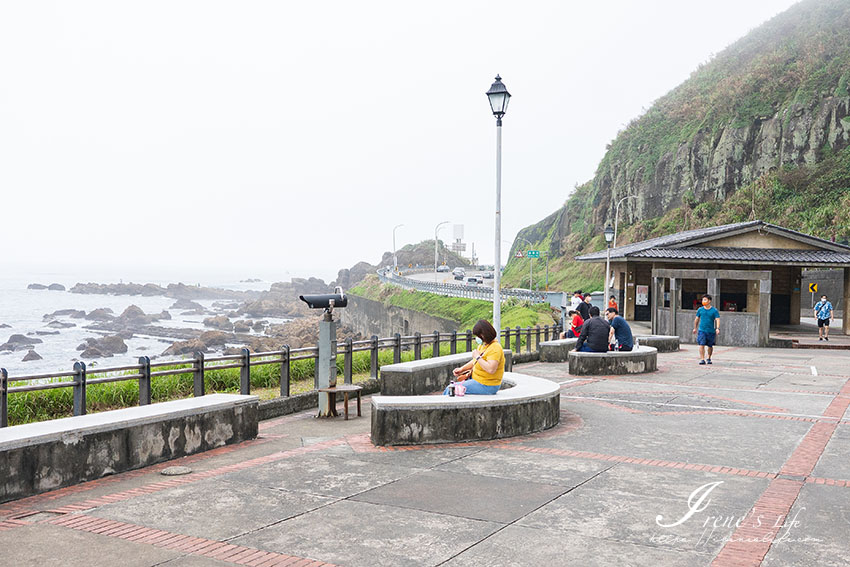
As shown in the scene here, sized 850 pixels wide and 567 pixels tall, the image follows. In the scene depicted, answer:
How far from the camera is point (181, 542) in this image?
5406 mm

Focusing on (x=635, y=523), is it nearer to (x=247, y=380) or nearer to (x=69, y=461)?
(x=69, y=461)

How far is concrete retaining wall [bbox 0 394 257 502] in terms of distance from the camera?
666cm

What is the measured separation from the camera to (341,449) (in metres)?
8.77

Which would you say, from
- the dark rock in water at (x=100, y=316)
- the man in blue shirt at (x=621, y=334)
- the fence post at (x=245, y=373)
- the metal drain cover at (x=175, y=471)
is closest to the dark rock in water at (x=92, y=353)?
the dark rock in water at (x=100, y=316)

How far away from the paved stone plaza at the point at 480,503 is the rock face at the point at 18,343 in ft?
240

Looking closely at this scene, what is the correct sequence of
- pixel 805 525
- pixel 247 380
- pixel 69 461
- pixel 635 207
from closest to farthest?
1. pixel 805 525
2. pixel 69 461
3. pixel 247 380
4. pixel 635 207

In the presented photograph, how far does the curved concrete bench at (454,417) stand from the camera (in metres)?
8.91

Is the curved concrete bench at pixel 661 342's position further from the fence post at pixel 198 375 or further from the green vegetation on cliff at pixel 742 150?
the green vegetation on cliff at pixel 742 150

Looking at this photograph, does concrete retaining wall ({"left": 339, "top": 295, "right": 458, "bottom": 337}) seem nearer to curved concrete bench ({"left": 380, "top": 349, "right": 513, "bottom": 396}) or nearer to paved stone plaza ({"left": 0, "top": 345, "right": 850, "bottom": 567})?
curved concrete bench ({"left": 380, "top": 349, "right": 513, "bottom": 396})

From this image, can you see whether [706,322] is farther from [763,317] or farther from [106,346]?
[106,346]

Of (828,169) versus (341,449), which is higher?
(828,169)

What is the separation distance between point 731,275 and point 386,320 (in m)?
45.0

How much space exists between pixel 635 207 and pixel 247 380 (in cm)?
6752

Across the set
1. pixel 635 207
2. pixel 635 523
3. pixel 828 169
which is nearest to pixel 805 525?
pixel 635 523
